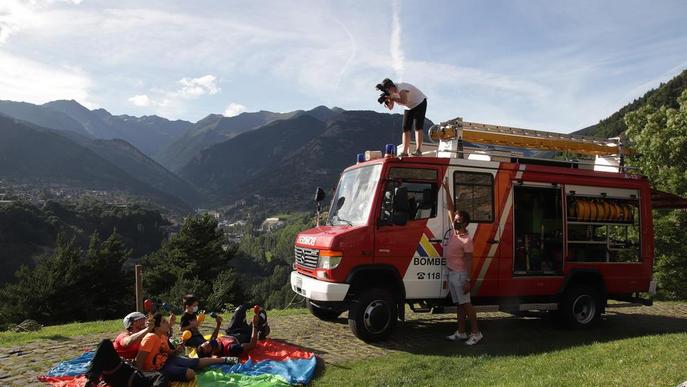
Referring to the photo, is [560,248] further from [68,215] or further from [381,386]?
[68,215]

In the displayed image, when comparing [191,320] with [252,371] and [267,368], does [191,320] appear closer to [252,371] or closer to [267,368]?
[252,371]

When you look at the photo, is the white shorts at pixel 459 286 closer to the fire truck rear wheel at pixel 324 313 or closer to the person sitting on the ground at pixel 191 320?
the fire truck rear wheel at pixel 324 313

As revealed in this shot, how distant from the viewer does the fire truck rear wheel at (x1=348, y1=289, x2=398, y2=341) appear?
8117 millimetres

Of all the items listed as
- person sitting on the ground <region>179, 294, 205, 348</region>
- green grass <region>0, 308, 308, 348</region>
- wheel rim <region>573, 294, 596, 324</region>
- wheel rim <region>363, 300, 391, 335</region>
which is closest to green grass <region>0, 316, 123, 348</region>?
green grass <region>0, 308, 308, 348</region>

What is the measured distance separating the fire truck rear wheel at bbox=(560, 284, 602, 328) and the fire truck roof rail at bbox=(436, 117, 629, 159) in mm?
3176

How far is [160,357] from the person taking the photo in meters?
6.27

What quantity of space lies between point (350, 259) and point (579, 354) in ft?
12.4

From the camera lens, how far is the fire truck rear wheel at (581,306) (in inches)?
384

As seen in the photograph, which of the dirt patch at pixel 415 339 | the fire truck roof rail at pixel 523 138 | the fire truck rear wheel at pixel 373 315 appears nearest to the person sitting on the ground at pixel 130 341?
the dirt patch at pixel 415 339

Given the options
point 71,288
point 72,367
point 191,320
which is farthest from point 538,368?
point 71,288

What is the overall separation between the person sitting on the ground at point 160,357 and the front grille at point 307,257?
277cm

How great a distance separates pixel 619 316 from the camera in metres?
12.0

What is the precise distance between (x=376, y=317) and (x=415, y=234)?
62.1 inches

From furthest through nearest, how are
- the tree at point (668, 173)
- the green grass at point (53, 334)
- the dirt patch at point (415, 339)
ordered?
the tree at point (668, 173) < the green grass at point (53, 334) < the dirt patch at point (415, 339)
